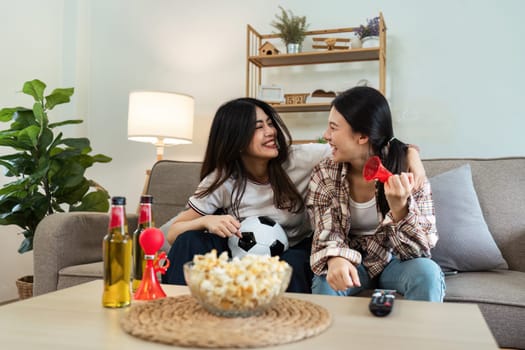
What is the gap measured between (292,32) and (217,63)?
0.60 m

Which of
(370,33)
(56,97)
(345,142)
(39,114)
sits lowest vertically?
(345,142)

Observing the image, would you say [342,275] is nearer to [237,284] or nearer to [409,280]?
[409,280]

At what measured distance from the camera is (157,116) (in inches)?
113

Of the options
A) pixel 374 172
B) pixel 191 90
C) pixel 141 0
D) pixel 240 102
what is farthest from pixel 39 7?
pixel 374 172

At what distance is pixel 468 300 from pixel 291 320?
81cm

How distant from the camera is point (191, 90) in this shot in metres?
3.40

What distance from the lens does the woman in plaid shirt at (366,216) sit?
136 centimetres

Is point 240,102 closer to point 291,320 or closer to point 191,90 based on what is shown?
point 291,320

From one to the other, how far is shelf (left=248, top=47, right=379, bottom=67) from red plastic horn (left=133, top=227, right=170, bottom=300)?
2.10m

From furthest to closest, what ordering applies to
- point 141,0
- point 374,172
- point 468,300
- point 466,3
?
1. point 141,0
2. point 466,3
3. point 468,300
4. point 374,172

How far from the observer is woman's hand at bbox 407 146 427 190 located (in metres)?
1.44

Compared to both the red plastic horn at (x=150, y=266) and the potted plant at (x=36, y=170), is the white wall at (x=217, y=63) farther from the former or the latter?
the red plastic horn at (x=150, y=266)

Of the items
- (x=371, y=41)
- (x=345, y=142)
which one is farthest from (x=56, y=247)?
(x=371, y=41)

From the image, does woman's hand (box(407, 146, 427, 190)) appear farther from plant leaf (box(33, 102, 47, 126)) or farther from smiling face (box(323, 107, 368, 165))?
plant leaf (box(33, 102, 47, 126))
